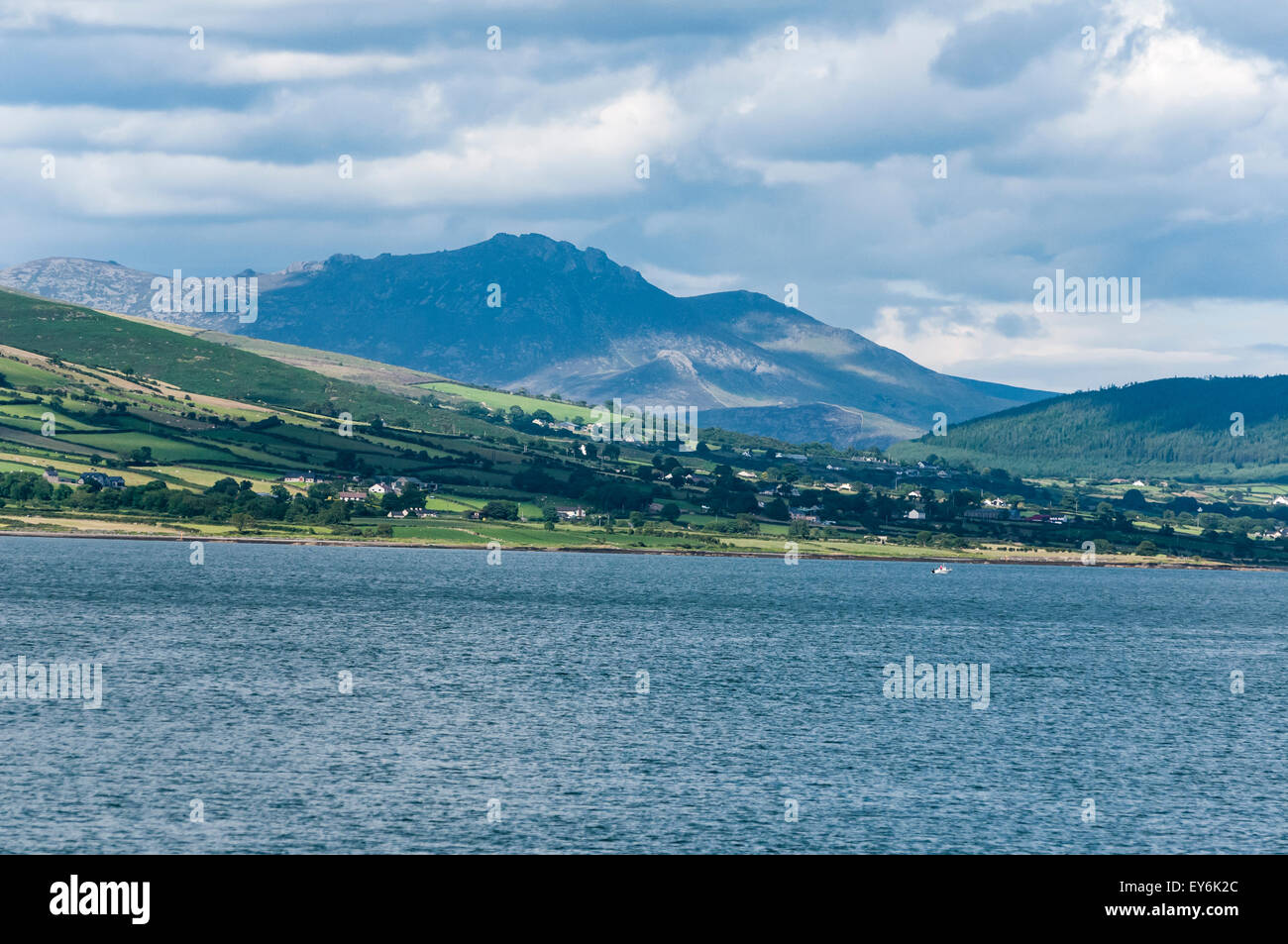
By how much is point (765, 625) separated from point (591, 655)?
Answer: 3995cm

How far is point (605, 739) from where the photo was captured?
73438 mm

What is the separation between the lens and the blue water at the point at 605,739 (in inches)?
2116

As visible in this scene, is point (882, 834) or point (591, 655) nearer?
point (882, 834)

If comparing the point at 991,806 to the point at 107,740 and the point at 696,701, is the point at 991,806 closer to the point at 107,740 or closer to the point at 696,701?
the point at 696,701

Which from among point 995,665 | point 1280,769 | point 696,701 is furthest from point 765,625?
point 1280,769

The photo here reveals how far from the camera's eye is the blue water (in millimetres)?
53750

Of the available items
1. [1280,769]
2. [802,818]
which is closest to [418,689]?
[802,818]
